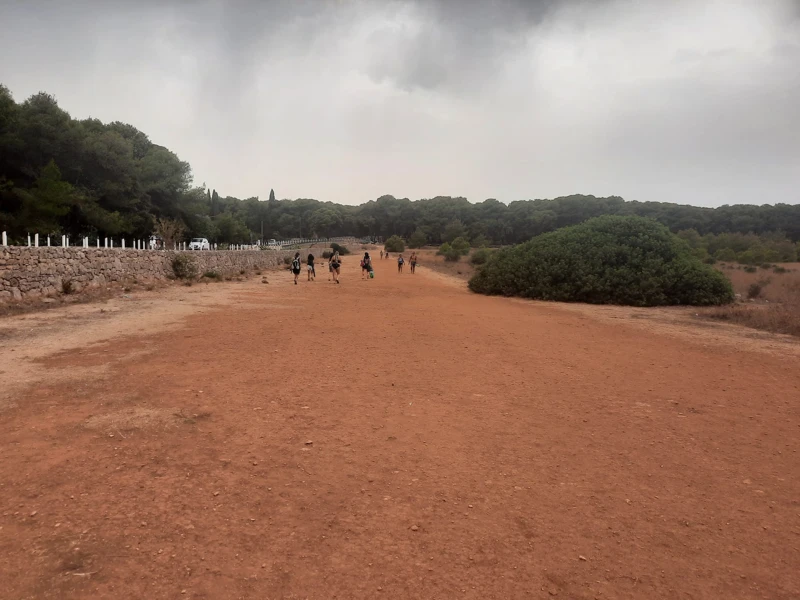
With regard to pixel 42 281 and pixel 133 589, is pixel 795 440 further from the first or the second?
pixel 42 281

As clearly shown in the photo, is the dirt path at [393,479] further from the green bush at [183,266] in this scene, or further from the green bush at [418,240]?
the green bush at [418,240]

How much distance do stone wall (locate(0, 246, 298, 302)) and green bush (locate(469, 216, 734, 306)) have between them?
1514 centimetres

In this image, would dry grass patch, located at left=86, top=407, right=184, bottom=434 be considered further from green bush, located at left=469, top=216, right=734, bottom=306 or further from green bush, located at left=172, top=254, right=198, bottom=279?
green bush, located at left=172, top=254, right=198, bottom=279

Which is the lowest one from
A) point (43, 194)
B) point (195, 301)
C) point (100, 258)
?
point (195, 301)

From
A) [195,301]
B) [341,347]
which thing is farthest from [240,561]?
[195,301]

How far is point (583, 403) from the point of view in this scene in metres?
5.98

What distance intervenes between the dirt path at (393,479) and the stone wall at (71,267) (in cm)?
726

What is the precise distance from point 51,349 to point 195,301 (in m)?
8.08

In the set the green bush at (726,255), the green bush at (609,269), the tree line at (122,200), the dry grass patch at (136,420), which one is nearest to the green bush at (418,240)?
the tree line at (122,200)

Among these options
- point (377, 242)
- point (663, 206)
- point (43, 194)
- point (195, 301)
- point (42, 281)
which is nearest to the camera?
point (42, 281)

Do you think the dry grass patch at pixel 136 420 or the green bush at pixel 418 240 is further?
the green bush at pixel 418 240

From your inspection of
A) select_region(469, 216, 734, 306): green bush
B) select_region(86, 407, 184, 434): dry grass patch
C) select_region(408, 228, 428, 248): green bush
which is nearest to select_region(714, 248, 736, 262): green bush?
select_region(469, 216, 734, 306): green bush

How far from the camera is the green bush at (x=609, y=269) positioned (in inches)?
691

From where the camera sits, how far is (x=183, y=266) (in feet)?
76.6
